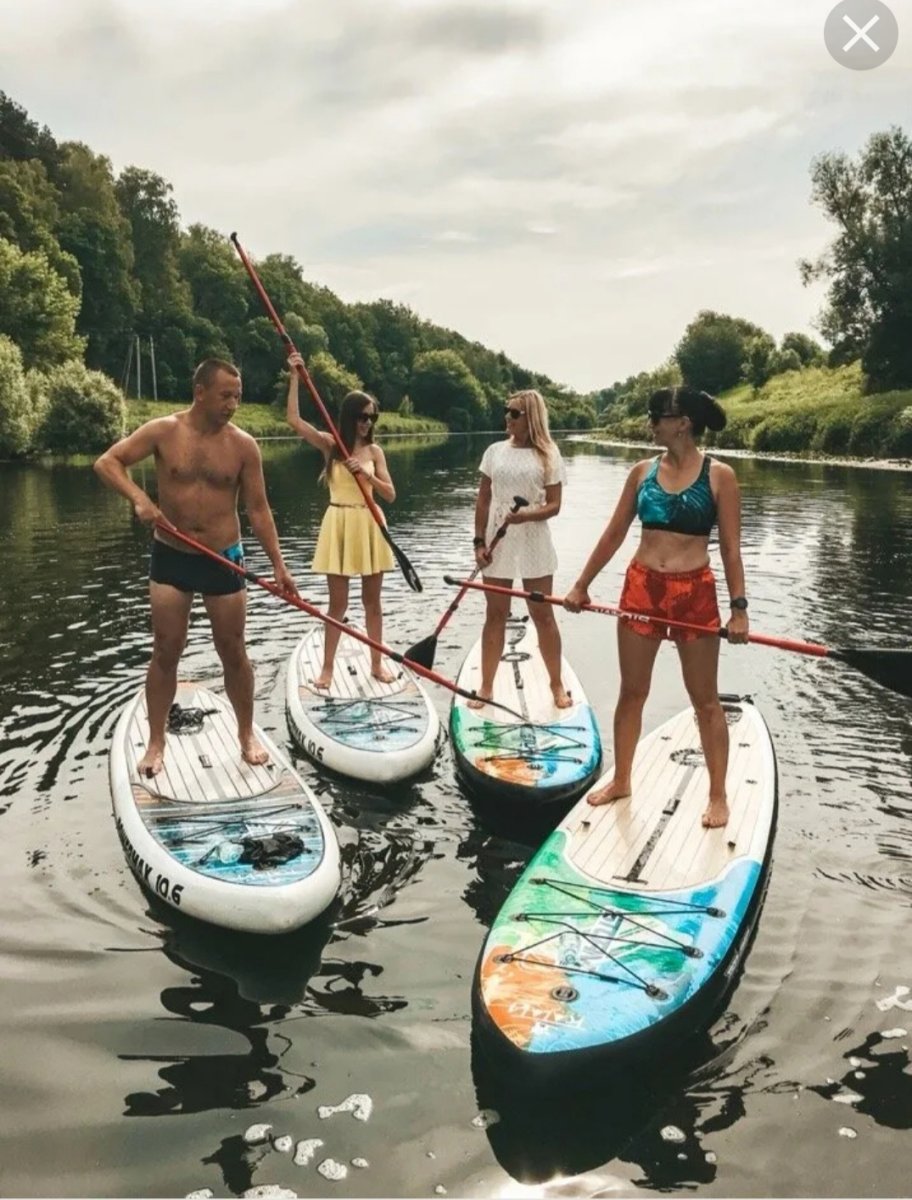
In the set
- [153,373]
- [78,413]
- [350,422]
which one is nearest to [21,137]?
[153,373]

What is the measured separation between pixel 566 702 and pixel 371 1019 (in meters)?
4.12

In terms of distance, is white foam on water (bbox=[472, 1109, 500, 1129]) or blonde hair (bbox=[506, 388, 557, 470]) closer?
white foam on water (bbox=[472, 1109, 500, 1129])

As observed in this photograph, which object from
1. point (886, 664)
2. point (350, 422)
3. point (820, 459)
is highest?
point (350, 422)

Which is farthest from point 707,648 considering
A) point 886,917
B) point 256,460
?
point 256,460

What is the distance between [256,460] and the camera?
6797mm

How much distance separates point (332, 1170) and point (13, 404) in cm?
3916

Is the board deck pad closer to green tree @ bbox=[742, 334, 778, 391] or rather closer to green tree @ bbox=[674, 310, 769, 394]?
green tree @ bbox=[742, 334, 778, 391]

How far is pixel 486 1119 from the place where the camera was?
13.7ft

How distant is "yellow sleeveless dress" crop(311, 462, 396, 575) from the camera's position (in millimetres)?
8844

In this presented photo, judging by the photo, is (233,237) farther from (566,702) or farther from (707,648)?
(707,648)

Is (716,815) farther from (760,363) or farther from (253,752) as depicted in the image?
(760,363)

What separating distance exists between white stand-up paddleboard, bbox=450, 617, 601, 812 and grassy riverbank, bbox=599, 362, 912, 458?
92.3 feet

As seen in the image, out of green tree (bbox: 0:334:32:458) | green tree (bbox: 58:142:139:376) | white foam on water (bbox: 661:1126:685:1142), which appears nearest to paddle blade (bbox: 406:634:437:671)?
white foam on water (bbox: 661:1126:685:1142)

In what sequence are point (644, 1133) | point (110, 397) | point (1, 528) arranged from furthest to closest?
1. point (110, 397)
2. point (1, 528)
3. point (644, 1133)
